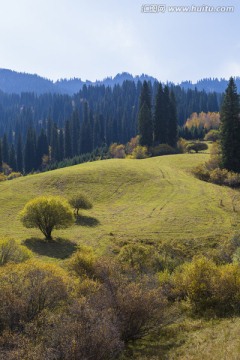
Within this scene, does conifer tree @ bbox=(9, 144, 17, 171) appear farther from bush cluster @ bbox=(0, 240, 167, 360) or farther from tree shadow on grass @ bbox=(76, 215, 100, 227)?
bush cluster @ bbox=(0, 240, 167, 360)

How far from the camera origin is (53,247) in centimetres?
3559

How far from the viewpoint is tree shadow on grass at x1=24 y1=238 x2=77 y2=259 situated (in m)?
33.6

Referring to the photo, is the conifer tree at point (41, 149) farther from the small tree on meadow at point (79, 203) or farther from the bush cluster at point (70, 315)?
the bush cluster at point (70, 315)

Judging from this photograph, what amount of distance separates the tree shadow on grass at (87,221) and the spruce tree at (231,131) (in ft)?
100

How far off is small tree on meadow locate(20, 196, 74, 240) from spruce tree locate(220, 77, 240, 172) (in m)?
36.8

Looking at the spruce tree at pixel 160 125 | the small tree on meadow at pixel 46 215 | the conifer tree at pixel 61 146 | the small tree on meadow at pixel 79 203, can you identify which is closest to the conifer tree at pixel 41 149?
the conifer tree at pixel 61 146

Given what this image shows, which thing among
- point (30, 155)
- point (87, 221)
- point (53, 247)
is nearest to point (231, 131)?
point (87, 221)

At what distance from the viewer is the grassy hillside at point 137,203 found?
3793 cm

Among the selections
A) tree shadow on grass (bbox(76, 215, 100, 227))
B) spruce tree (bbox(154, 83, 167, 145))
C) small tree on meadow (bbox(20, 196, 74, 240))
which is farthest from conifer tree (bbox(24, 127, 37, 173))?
small tree on meadow (bbox(20, 196, 74, 240))

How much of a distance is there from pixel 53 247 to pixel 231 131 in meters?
43.8

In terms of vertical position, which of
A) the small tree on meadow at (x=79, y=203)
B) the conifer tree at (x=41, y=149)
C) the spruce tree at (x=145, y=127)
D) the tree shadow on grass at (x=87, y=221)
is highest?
the spruce tree at (x=145, y=127)

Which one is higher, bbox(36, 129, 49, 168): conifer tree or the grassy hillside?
bbox(36, 129, 49, 168): conifer tree

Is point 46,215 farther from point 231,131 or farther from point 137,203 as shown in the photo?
point 231,131

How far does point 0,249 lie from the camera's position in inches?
1042
